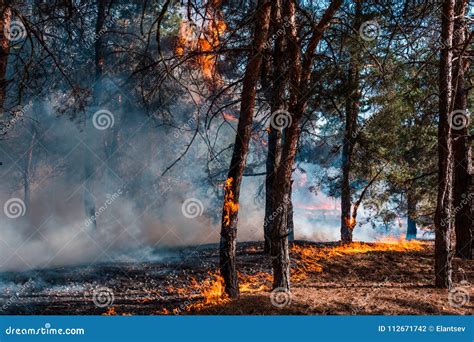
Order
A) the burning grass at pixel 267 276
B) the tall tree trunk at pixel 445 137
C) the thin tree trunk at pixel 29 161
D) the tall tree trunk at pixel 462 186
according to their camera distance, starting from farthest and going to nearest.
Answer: the thin tree trunk at pixel 29 161
the tall tree trunk at pixel 462 186
the tall tree trunk at pixel 445 137
the burning grass at pixel 267 276

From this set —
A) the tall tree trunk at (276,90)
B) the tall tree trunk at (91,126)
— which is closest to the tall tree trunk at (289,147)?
the tall tree trunk at (276,90)

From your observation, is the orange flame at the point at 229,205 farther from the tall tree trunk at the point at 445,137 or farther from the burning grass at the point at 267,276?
the tall tree trunk at the point at 445,137

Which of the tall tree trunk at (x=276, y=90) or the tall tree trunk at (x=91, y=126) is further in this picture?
the tall tree trunk at (x=91, y=126)

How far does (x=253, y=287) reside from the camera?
10.5 m

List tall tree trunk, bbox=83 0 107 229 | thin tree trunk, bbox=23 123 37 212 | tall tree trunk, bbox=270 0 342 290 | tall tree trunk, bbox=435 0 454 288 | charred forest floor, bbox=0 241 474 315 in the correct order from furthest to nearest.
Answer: thin tree trunk, bbox=23 123 37 212 < tall tree trunk, bbox=83 0 107 229 < tall tree trunk, bbox=435 0 454 288 < tall tree trunk, bbox=270 0 342 290 < charred forest floor, bbox=0 241 474 315

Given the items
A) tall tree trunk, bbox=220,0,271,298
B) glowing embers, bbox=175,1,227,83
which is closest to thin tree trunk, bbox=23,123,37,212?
glowing embers, bbox=175,1,227,83

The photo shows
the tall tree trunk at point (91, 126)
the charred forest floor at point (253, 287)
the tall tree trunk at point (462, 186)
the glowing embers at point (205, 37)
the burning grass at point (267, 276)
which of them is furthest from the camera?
the tall tree trunk at point (91, 126)

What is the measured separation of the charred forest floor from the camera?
26.1 ft

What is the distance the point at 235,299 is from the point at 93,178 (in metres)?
21.4

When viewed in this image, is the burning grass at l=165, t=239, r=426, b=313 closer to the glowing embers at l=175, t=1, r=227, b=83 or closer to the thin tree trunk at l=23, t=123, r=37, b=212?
the glowing embers at l=175, t=1, r=227, b=83

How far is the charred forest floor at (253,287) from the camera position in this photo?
797 centimetres

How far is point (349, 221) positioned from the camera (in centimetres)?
1923

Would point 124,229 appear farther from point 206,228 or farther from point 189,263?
point 189,263

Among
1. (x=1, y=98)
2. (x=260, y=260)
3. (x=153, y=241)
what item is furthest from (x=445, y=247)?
Answer: (x=153, y=241)
